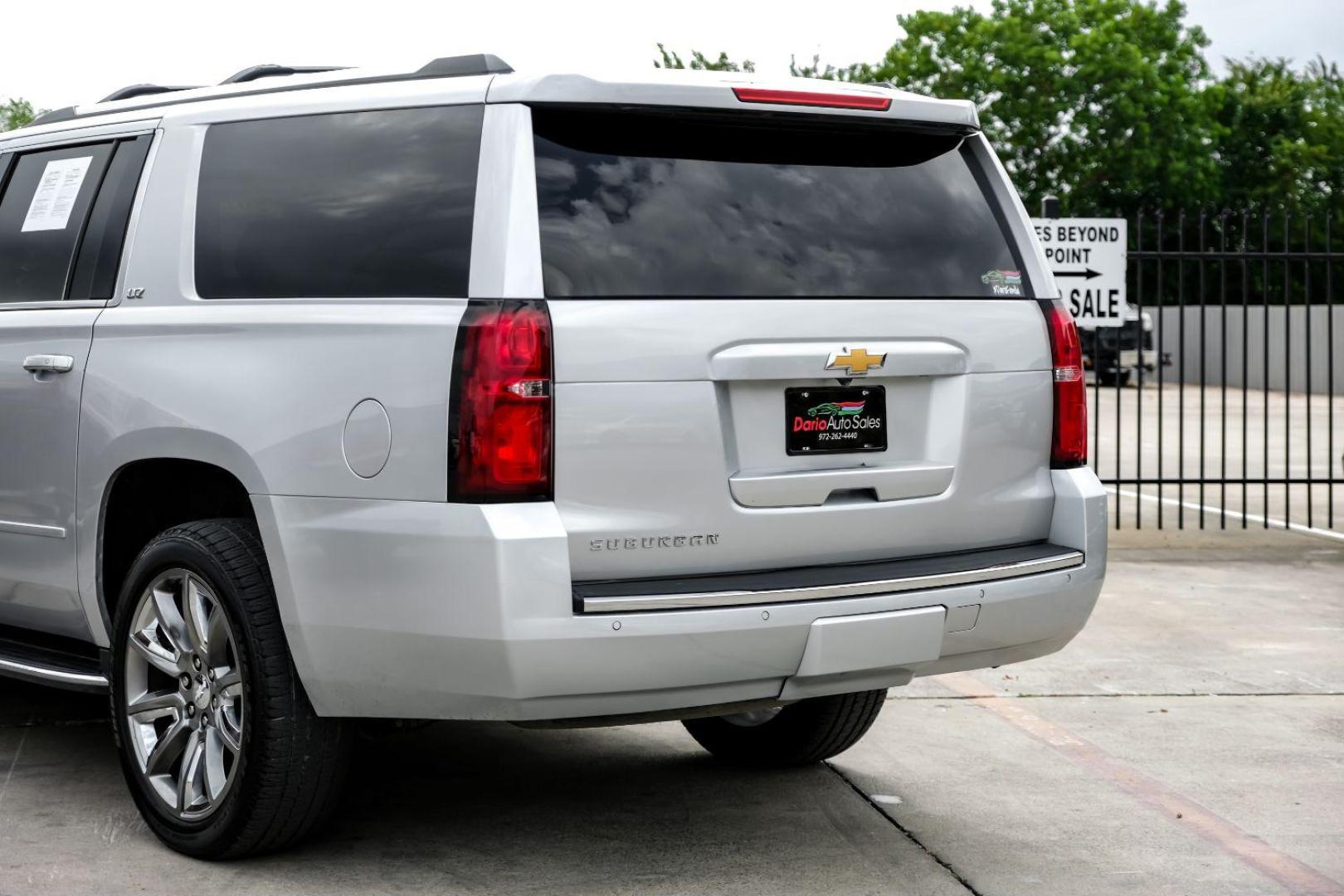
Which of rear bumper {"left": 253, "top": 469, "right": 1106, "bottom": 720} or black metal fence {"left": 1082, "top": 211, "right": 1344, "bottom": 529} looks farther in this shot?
black metal fence {"left": 1082, "top": 211, "right": 1344, "bottom": 529}

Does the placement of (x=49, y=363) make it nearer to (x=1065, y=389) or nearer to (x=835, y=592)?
(x=835, y=592)

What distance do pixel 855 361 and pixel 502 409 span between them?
A: 36.2 inches

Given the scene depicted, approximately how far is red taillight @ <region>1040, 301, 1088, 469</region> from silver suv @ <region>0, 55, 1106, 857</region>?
0.01 metres

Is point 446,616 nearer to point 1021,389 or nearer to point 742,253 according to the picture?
point 742,253

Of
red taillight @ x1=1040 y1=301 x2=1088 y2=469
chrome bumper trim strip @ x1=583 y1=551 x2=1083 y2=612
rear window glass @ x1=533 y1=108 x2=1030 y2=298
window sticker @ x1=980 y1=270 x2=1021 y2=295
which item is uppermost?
rear window glass @ x1=533 y1=108 x2=1030 y2=298

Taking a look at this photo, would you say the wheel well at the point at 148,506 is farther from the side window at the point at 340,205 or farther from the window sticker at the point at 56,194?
the window sticker at the point at 56,194

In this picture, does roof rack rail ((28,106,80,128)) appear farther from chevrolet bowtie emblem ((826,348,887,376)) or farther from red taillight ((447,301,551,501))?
chevrolet bowtie emblem ((826,348,887,376))

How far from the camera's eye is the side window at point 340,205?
3.99 meters

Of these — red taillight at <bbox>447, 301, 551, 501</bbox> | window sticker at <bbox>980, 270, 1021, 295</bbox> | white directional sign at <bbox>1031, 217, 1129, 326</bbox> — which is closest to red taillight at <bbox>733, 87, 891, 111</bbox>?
window sticker at <bbox>980, 270, 1021, 295</bbox>

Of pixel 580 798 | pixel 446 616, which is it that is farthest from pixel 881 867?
pixel 446 616

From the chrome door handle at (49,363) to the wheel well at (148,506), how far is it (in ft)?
1.26

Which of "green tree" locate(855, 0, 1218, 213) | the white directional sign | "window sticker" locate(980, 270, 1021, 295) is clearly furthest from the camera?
"green tree" locate(855, 0, 1218, 213)

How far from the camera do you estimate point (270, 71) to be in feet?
17.3

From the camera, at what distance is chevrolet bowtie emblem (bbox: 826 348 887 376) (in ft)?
13.5
